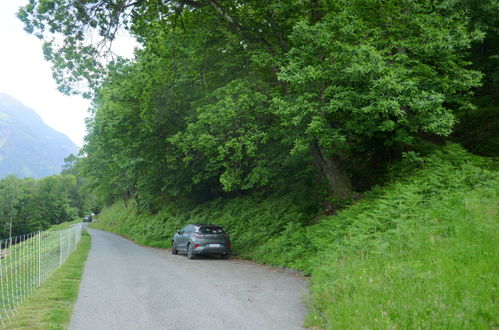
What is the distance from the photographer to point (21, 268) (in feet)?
24.9

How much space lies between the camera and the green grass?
5.57m

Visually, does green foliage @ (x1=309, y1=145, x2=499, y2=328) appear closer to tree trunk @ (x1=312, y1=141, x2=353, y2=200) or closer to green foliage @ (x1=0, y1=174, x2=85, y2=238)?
tree trunk @ (x1=312, y1=141, x2=353, y2=200)

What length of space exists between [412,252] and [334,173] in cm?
709

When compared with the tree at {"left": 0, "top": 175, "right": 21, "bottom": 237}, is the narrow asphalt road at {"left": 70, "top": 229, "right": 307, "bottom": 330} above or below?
below

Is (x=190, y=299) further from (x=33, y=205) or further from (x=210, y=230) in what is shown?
(x=33, y=205)

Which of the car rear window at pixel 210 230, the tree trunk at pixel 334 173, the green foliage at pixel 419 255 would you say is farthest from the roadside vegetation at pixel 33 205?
the green foliage at pixel 419 255

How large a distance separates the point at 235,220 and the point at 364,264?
41.6 feet

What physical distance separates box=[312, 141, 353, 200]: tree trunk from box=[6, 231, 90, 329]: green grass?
29.8 ft

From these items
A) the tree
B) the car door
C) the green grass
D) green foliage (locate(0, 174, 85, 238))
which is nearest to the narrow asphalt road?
the green grass

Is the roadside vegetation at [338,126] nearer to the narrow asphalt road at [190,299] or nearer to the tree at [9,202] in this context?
the narrow asphalt road at [190,299]

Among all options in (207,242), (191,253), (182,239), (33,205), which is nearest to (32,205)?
(33,205)

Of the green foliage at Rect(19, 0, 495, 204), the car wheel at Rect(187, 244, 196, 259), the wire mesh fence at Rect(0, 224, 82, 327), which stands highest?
the green foliage at Rect(19, 0, 495, 204)

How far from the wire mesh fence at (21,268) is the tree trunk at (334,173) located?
939cm

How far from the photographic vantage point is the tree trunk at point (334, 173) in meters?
13.4
